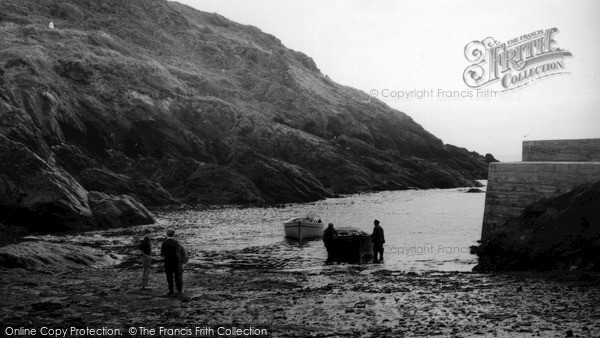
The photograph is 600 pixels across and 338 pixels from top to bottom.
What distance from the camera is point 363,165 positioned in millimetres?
106938

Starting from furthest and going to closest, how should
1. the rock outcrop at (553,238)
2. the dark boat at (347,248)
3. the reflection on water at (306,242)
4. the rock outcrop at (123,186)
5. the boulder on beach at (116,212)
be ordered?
the rock outcrop at (123,186) < the boulder on beach at (116,212) < the reflection on water at (306,242) < the dark boat at (347,248) < the rock outcrop at (553,238)

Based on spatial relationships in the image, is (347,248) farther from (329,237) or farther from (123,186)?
(123,186)

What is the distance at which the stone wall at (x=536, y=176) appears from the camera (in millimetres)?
23314

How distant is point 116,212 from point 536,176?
34.2 meters

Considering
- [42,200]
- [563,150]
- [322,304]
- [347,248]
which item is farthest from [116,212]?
[322,304]

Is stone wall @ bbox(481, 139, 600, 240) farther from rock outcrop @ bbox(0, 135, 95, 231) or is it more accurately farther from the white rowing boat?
rock outcrop @ bbox(0, 135, 95, 231)

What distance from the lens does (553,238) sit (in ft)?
68.4

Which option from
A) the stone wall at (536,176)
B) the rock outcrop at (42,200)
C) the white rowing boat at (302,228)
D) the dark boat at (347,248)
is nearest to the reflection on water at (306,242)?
the white rowing boat at (302,228)

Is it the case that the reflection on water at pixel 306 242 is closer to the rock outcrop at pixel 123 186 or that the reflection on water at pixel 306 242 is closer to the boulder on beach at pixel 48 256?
the boulder on beach at pixel 48 256

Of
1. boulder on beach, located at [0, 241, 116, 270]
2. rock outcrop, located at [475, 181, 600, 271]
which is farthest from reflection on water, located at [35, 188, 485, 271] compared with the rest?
boulder on beach, located at [0, 241, 116, 270]

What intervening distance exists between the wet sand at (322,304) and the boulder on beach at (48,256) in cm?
147

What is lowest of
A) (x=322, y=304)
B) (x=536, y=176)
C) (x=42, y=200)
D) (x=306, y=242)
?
(x=306, y=242)

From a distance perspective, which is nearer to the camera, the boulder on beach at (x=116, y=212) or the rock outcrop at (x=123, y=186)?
the boulder on beach at (x=116, y=212)

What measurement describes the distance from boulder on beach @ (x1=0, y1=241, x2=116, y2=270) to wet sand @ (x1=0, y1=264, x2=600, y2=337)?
1.47 meters
